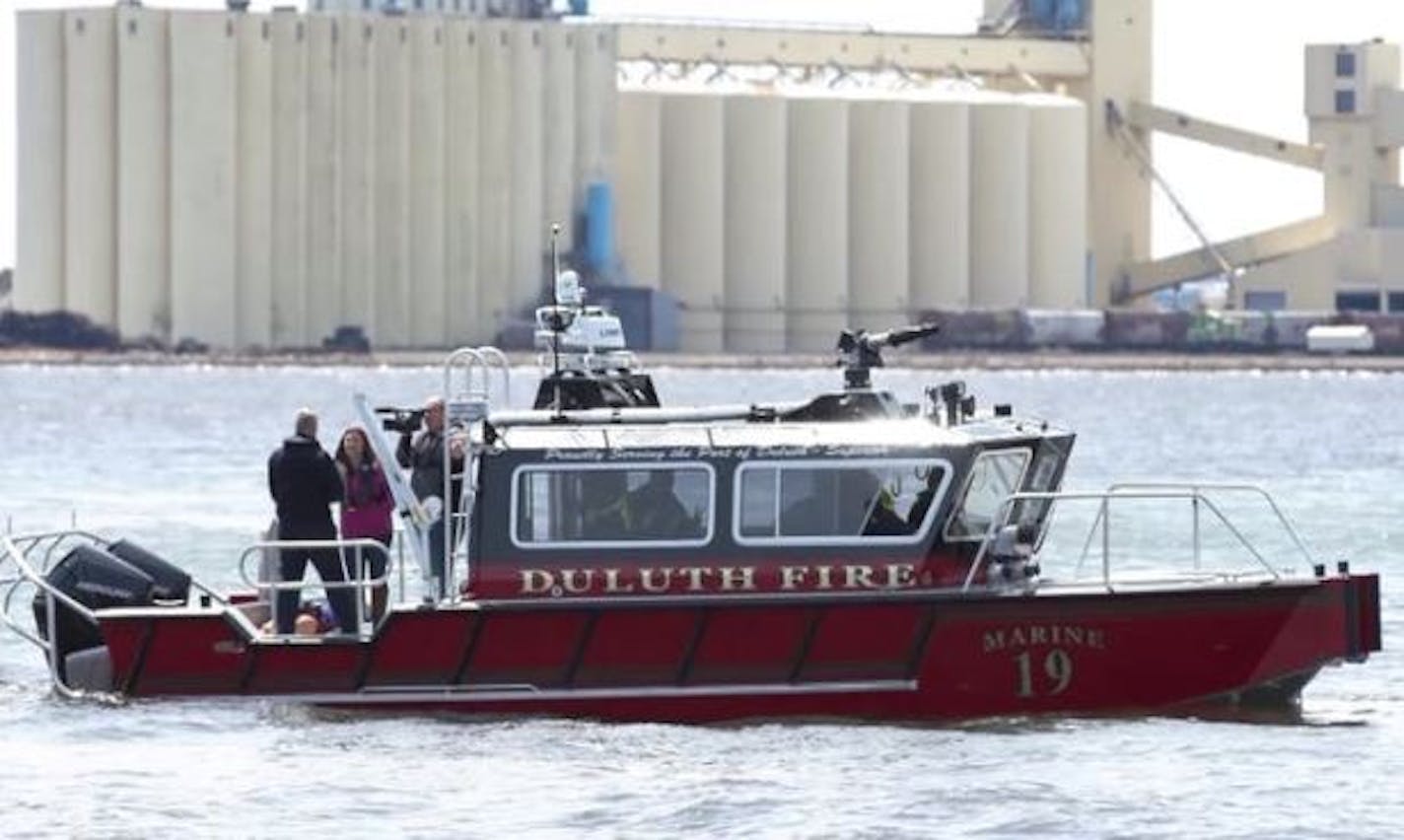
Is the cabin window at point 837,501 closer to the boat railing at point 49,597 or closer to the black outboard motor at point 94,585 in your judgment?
the black outboard motor at point 94,585

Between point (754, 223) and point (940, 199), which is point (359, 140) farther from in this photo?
point (940, 199)

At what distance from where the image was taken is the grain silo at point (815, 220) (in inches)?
5487

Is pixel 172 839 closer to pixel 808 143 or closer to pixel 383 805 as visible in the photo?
pixel 383 805

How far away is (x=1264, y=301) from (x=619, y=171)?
2829 cm

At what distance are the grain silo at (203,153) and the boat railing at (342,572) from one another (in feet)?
341

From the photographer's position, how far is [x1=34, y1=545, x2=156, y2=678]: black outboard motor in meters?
27.0

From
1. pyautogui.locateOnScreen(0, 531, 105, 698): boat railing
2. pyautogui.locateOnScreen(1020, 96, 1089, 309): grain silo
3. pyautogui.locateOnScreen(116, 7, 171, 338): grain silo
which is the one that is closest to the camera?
pyautogui.locateOnScreen(0, 531, 105, 698): boat railing

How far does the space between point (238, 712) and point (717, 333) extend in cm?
11492

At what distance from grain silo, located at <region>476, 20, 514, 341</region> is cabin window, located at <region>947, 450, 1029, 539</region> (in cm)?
10882

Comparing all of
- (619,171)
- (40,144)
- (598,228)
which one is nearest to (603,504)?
(40,144)

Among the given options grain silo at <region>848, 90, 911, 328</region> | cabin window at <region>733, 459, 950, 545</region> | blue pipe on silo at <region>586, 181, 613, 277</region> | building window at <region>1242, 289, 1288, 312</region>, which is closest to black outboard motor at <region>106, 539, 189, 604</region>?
cabin window at <region>733, 459, 950, 545</region>

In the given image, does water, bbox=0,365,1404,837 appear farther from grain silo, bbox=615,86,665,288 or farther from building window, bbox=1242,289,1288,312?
building window, bbox=1242,289,1288,312

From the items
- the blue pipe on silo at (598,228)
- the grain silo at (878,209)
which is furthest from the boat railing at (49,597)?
the grain silo at (878,209)

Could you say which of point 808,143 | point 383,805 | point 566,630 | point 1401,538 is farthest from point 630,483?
point 808,143
